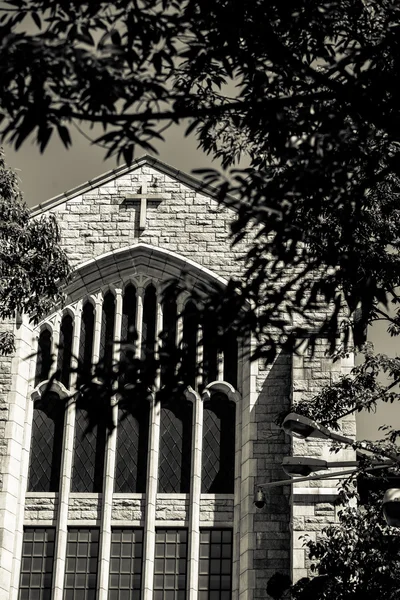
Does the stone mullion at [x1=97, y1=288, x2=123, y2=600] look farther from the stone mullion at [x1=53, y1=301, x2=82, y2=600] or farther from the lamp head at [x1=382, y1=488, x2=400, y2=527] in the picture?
the lamp head at [x1=382, y1=488, x2=400, y2=527]

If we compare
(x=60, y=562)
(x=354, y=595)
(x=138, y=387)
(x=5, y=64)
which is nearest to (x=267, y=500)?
(x=60, y=562)

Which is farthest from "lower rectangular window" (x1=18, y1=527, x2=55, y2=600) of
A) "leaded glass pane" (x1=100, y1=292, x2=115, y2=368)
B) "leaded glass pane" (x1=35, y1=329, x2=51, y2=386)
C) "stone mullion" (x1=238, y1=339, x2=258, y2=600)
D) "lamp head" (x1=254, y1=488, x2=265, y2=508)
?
"lamp head" (x1=254, y1=488, x2=265, y2=508)

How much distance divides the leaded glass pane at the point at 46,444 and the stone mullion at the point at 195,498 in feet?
7.16

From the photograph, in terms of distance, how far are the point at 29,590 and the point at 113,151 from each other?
12049mm

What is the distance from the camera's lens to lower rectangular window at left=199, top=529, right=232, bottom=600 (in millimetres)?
17938

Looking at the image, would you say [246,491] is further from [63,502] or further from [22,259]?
[22,259]

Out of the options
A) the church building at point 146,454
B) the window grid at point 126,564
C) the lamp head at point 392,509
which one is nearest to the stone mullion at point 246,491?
the church building at point 146,454

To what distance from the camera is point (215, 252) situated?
20.2m

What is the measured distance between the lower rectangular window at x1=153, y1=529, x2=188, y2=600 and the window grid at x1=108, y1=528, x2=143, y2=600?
28 cm

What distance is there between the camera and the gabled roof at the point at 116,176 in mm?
20719

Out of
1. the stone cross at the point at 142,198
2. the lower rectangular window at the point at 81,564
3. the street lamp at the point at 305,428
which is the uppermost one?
the stone cross at the point at 142,198

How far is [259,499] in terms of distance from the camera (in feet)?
55.8

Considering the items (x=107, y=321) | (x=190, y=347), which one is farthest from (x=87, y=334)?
(x=190, y=347)

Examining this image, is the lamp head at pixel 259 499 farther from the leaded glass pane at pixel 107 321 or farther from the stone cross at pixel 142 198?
the stone cross at pixel 142 198
